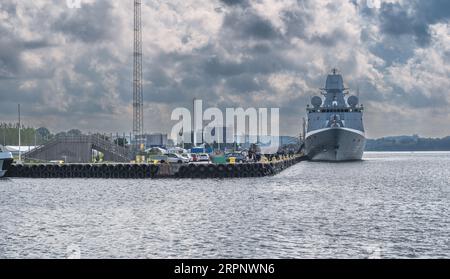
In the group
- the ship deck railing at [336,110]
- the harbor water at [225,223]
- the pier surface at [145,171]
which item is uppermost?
the ship deck railing at [336,110]

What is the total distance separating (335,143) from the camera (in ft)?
518

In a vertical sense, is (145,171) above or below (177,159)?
below

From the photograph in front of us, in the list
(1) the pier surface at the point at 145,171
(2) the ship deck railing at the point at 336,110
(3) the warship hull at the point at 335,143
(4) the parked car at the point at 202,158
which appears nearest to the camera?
(1) the pier surface at the point at 145,171

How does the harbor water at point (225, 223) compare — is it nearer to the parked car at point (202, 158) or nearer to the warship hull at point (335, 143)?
the parked car at point (202, 158)

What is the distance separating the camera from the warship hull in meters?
154

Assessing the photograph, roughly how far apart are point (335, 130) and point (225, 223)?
108 meters

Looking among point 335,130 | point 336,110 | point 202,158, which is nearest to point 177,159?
point 202,158

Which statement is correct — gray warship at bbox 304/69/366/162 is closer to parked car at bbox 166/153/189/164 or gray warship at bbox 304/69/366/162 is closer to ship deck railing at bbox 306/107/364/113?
ship deck railing at bbox 306/107/364/113

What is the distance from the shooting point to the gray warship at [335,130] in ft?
511

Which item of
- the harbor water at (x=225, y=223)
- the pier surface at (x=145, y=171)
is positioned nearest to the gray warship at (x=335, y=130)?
the pier surface at (x=145, y=171)

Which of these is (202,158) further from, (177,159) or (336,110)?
(336,110)

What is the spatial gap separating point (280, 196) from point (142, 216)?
19811 mm
